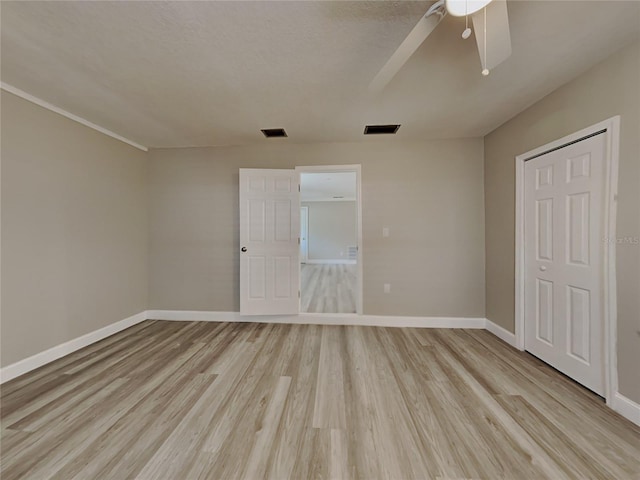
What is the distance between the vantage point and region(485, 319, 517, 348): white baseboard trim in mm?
2537

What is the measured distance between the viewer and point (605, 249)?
1.68 meters

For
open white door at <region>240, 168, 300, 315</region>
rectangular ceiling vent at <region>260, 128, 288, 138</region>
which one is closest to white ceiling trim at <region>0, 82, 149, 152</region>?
open white door at <region>240, 168, 300, 315</region>

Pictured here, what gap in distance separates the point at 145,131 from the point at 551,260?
14.4 ft

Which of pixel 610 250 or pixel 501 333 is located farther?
pixel 501 333

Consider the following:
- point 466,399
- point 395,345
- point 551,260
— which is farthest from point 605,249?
point 395,345

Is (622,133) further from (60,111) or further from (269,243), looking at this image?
(60,111)

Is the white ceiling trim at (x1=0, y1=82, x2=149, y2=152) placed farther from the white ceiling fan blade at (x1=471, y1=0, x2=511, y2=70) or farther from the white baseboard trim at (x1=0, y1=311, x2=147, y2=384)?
the white ceiling fan blade at (x1=471, y1=0, x2=511, y2=70)

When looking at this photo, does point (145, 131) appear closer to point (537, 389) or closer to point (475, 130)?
point (475, 130)

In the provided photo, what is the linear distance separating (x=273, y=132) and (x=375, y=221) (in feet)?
5.54

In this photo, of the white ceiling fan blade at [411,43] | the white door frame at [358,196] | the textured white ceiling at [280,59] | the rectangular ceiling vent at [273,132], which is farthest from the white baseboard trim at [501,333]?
the rectangular ceiling vent at [273,132]

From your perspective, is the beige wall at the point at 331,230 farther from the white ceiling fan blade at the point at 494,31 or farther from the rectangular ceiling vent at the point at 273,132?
the white ceiling fan blade at the point at 494,31

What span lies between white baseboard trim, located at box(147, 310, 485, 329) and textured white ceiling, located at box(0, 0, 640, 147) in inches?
92.7

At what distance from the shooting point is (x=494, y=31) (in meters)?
1.11

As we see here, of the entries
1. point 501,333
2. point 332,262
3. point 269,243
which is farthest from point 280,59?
point 332,262
